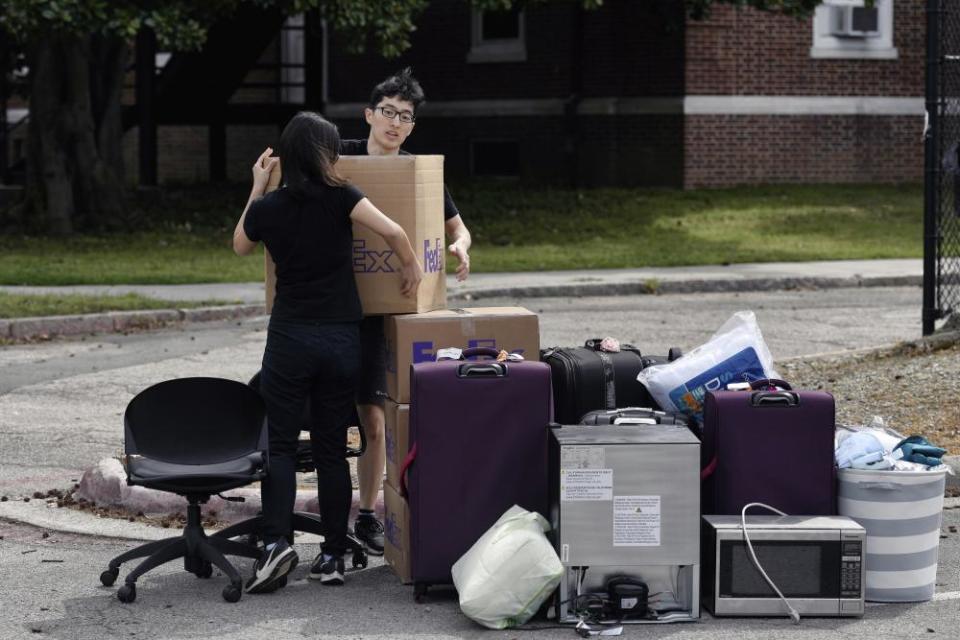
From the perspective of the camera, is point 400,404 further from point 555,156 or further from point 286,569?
point 555,156

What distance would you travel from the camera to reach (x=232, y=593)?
20.7ft

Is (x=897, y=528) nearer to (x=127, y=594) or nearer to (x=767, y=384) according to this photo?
(x=767, y=384)

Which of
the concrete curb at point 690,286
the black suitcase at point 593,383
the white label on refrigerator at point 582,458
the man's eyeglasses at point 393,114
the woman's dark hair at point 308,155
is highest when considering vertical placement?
the man's eyeglasses at point 393,114

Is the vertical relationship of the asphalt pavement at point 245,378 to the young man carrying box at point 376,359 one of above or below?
below

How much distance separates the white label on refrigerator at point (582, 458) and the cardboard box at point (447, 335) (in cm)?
83

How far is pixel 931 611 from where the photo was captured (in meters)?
6.22

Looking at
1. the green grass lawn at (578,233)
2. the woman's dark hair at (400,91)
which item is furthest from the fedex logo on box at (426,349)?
the green grass lawn at (578,233)

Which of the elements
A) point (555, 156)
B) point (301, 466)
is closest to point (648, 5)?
point (555, 156)

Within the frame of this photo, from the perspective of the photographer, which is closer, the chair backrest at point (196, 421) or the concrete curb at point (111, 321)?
the chair backrest at point (196, 421)

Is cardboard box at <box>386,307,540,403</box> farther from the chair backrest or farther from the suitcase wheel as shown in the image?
the suitcase wheel

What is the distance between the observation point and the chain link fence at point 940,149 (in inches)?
460

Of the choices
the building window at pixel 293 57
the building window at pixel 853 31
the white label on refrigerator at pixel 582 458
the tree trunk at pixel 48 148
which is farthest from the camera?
the building window at pixel 293 57

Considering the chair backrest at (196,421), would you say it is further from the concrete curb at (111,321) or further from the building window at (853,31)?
the building window at (853,31)

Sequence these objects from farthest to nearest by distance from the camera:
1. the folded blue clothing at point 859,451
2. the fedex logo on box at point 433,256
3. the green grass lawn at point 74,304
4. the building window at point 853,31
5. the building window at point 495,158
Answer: the building window at point 495,158 < the building window at point 853,31 < the green grass lawn at point 74,304 < the fedex logo on box at point 433,256 < the folded blue clothing at point 859,451
